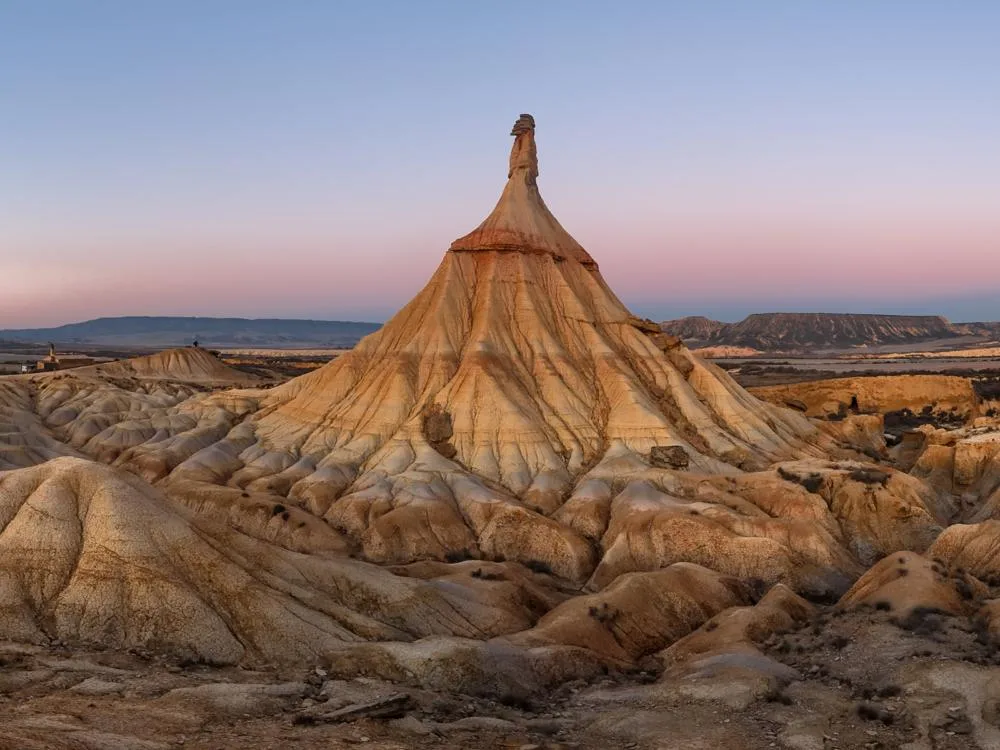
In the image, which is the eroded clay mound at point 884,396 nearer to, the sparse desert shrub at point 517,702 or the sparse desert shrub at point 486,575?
the sparse desert shrub at point 486,575

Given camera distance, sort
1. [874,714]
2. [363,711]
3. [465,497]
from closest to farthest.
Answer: [363,711] → [874,714] → [465,497]

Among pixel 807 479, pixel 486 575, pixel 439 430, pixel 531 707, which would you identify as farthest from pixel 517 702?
pixel 439 430

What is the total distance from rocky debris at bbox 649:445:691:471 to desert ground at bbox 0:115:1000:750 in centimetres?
42

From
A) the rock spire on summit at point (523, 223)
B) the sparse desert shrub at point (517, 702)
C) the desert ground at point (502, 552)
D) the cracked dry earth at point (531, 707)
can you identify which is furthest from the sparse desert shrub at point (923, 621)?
the rock spire on summit at point (523, 223)

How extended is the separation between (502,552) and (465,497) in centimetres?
525

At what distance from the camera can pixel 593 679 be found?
22906mm

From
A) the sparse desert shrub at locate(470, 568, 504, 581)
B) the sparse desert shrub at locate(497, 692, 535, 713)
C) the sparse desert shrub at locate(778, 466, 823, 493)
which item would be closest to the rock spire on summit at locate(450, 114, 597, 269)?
the sparse desert shrub at locate(778, 466, 823, 493)

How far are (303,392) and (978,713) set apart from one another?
51607 mm

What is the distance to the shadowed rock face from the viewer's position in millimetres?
22203

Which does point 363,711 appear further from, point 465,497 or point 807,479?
point 807,479

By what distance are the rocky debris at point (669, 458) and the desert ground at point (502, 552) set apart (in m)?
0.42

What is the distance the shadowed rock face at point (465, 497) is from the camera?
2220cm

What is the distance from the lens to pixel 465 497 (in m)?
43.5

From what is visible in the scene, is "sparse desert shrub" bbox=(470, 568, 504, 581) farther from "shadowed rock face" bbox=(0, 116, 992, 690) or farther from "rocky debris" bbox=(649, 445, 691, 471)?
"rocky debris" bbox=(649, 445, 691, 471)
